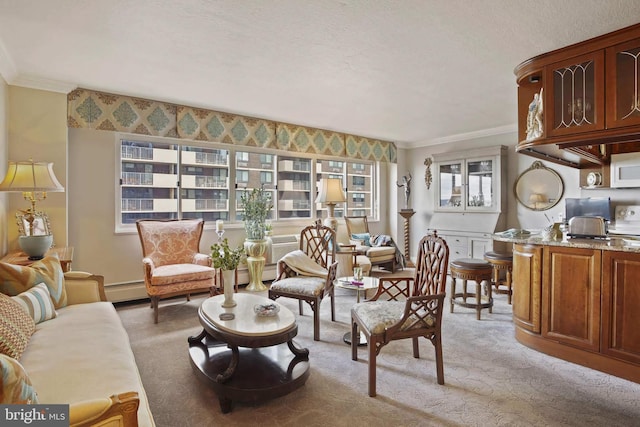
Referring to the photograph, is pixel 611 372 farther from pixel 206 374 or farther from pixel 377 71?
pixel 377 71

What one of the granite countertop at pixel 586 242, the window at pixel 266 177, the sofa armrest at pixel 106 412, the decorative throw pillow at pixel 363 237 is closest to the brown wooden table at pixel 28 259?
the sofa armrest at pixel 106 412

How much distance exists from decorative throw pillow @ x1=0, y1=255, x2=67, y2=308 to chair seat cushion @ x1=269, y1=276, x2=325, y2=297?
1.62 m

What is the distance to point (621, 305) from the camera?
8.12ft

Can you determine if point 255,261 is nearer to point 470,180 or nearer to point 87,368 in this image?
point 87,368

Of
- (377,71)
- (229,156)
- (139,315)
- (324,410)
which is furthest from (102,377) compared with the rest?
(229,156)

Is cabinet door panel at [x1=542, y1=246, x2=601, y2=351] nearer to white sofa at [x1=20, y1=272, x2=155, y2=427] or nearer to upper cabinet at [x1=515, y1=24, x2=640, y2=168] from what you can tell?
upper cabinet at [x1=515, y1=24, x2=640, y2=168]

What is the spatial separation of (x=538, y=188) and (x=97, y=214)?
6205mm

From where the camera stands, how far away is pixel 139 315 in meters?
3.80

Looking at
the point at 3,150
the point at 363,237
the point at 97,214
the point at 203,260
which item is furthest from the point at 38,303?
the point at 363,237

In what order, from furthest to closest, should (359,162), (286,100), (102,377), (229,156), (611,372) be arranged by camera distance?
(359,162), (229,156), (286,100), (611,372), (102,377)

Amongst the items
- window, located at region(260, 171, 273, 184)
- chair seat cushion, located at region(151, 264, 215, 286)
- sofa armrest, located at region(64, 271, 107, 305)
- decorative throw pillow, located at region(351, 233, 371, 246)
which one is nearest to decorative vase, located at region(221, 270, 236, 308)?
sofa armrest, located at region(64, 271, 107, 305)

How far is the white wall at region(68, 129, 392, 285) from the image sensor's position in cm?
396

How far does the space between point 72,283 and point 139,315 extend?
1.21 meters

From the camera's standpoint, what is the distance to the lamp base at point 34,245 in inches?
111
